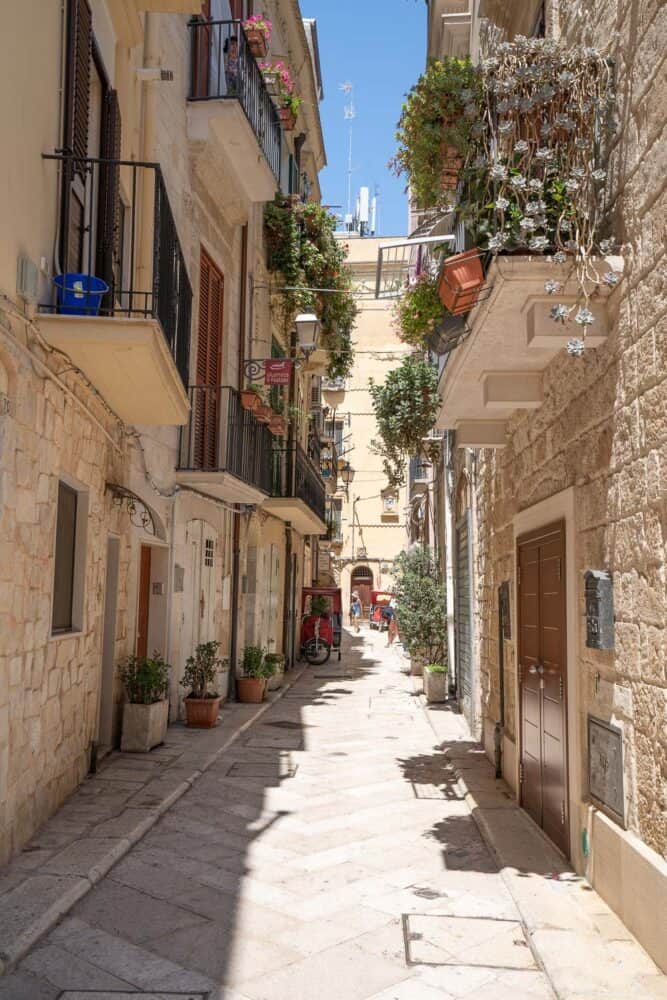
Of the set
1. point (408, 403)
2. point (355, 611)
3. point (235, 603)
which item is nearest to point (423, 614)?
point (235, 603)

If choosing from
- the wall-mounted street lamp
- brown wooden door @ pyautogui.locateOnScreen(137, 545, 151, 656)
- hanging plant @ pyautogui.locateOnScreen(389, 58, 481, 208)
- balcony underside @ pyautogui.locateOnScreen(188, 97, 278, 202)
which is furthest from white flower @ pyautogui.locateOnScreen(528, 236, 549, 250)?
the wall-mounted street lamp

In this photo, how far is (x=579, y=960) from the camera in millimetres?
4270

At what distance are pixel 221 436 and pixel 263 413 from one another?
131 centimetres

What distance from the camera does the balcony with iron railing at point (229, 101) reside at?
474 inches

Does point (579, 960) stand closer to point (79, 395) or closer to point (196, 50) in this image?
point (79, 395)

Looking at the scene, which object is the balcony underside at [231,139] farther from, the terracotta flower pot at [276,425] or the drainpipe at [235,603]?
the drainpipe at [235,603]

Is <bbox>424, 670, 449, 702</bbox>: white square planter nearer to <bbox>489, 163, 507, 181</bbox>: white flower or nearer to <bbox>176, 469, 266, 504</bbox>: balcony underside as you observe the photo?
<bbox>176, 469, 266, 504</bbox>: balcony underside

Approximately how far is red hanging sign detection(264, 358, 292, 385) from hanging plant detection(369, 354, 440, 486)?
1.72 metres

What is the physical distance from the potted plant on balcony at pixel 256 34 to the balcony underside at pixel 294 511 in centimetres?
751

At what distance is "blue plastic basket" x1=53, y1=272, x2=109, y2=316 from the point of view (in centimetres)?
609

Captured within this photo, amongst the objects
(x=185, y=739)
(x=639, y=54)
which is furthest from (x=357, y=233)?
(x=639, y=54)

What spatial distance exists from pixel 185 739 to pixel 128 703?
1260mm

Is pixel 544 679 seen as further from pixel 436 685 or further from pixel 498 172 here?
pixel 436 685

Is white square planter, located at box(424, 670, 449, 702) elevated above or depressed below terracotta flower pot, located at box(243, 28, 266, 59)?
below
